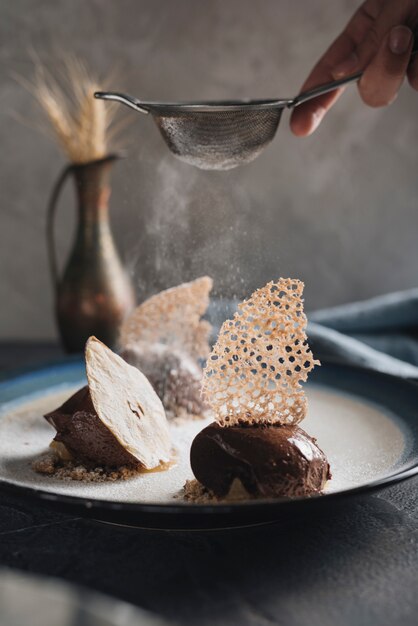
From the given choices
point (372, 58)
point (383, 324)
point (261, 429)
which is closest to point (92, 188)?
point (372, 58)

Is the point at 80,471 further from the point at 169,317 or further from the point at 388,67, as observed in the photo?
the point at 388,67

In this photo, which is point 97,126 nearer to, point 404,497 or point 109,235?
point 109,235

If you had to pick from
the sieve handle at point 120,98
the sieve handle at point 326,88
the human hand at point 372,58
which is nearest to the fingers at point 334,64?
the human hand at point 372,58

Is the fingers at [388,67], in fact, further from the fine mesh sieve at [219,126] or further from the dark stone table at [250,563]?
the dark stone table at [250,563]

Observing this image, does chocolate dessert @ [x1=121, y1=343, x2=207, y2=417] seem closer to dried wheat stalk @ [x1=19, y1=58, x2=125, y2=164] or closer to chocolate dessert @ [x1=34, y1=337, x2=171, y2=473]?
chocolate dessert @ [x1=34, y1=337, x2=171, y2=473]

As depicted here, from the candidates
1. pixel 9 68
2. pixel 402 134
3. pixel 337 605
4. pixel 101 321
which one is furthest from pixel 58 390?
pixel 402 134
